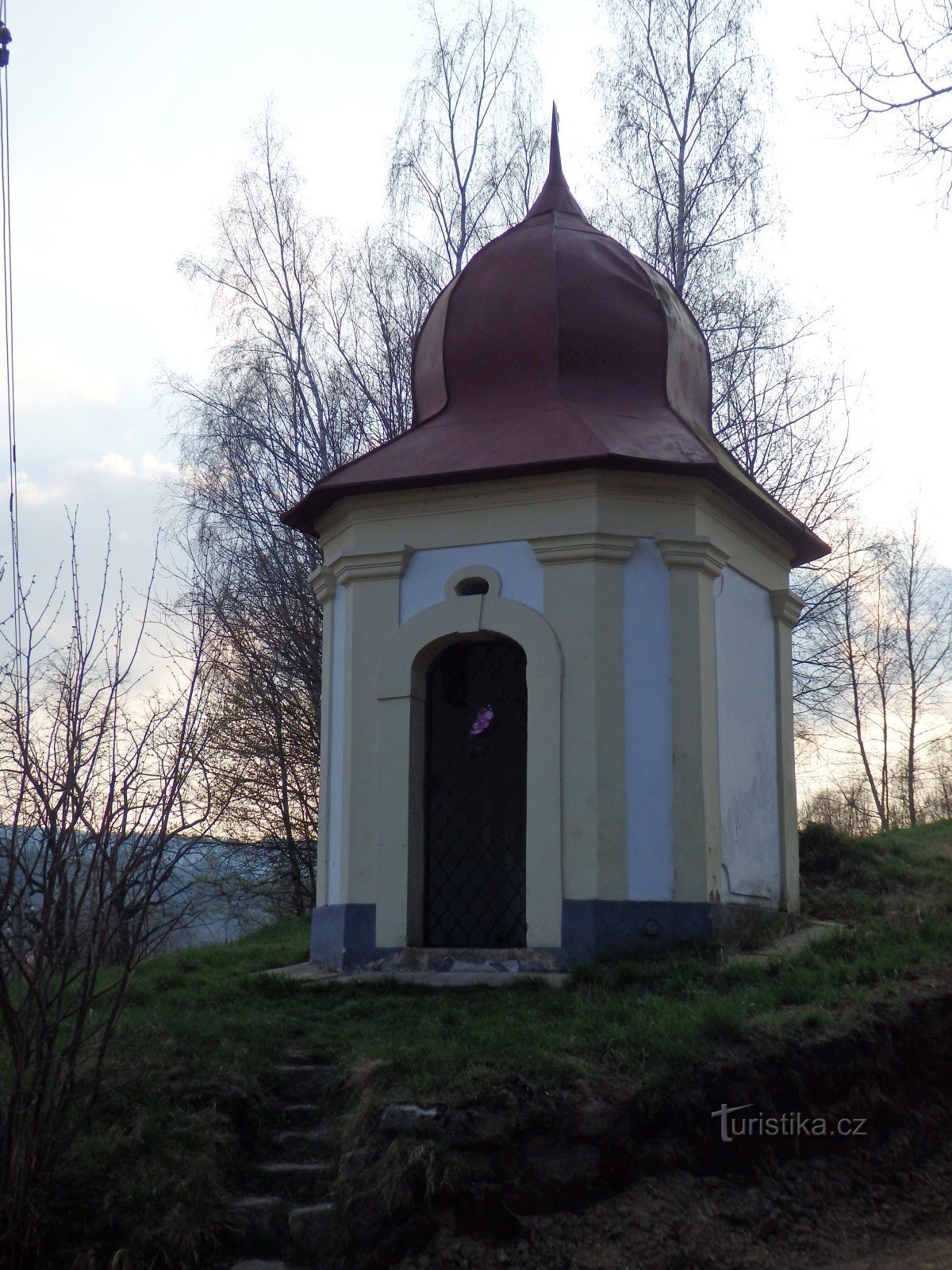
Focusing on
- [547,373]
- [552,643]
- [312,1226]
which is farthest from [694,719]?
[312,1226]

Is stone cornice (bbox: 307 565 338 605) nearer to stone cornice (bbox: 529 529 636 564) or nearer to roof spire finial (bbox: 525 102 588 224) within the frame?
stone cornice (bbox: 529 529 636 564)

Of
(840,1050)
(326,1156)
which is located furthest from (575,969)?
(326,1156)

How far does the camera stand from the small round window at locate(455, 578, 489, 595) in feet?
30.1

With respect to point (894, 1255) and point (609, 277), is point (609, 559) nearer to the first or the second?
point (609, 277)

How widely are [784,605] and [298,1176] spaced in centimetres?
631

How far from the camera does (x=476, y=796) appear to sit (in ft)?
32.5

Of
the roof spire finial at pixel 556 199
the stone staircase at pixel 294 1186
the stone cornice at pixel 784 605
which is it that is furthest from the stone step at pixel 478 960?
the roof spire finial at pixel 556 199

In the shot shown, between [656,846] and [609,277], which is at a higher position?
[609,277]

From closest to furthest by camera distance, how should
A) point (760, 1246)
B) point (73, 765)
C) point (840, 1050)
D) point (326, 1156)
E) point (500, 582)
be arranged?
point (73, 765), point (760, 1246), point (326, 1156), point (840, 1050), point (500, 582)

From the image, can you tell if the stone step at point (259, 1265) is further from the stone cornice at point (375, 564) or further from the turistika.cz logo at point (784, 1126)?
the stone cornice at point (375, 564)

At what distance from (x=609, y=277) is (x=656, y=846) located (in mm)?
4338

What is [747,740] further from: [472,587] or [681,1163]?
[681,1163]

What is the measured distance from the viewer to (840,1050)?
6.48 m

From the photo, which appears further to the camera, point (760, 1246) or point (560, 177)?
point (560, 177)
